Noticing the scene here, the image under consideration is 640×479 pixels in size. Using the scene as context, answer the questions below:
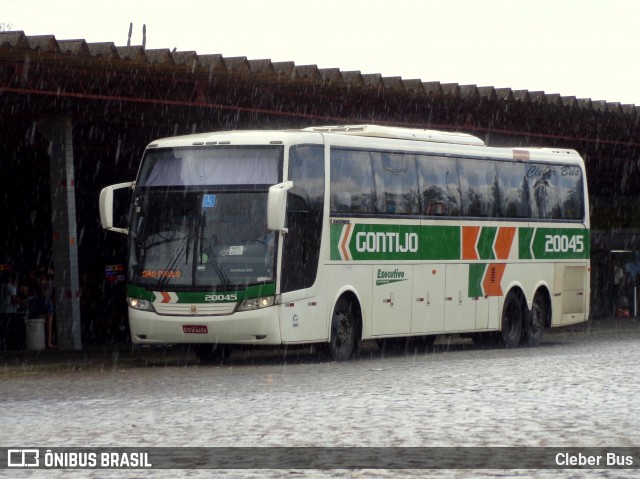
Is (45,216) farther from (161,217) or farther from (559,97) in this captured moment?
(161,217)

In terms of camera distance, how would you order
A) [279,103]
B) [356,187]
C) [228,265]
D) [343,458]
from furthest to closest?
[279,103] < [356,187] < [228,265] < [343,458]

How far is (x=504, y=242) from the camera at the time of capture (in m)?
25.2

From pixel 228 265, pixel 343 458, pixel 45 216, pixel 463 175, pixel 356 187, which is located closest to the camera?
pixel 343 458

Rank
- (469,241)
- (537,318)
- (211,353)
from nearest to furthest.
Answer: (211,353) → (469,241) → (537,318)

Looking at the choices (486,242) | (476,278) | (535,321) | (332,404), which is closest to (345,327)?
(476,278)

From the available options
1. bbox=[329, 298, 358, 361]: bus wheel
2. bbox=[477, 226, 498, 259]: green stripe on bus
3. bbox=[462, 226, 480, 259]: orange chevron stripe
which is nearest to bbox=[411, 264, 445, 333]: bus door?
bbox=[462, 226, 480, 259]: orange chevron stripe

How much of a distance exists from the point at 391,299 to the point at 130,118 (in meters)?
8.49

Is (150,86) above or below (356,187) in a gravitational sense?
above

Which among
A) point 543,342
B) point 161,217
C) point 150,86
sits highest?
point 150,86

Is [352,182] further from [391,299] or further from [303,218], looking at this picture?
[391,299]

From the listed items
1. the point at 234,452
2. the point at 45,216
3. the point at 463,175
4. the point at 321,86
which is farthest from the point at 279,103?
the point at 234,452

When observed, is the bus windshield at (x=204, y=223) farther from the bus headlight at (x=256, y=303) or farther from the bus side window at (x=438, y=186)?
the bus side window at (x=438, y=186)

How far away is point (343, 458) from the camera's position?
941cm

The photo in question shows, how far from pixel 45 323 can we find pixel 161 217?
9543 mm
